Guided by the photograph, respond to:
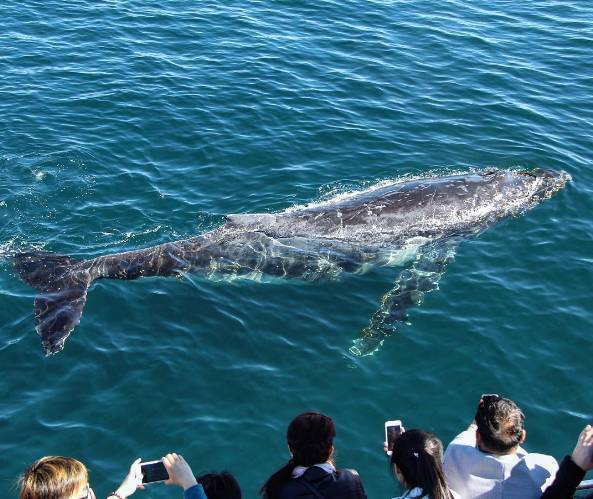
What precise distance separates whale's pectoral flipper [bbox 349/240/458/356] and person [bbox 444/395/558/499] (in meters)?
5.49

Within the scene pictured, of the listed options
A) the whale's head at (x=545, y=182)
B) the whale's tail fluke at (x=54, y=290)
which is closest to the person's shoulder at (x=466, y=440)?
the whale's tail fluke at (x=54, y=290)

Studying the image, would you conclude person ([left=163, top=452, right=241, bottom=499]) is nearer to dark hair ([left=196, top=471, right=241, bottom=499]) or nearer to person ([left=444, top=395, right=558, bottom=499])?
dark hair ([left=196, top=471, right=241, bottom=499])

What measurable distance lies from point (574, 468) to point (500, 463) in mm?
775

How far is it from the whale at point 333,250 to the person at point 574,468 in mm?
6236

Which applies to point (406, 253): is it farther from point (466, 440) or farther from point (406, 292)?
point (466, 440)

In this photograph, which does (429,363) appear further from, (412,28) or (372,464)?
(412,28)

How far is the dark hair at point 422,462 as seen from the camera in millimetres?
6555

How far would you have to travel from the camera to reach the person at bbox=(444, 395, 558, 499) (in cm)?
727

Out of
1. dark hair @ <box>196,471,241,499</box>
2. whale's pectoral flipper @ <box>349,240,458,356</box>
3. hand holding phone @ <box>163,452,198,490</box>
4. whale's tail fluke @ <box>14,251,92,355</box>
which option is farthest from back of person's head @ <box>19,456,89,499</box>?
whale's pectoral flipper @ <box>349,240,458,356</box>

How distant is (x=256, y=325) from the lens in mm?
13758

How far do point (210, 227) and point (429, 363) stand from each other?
20.3 ft

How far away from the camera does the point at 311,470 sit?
677 centimetres

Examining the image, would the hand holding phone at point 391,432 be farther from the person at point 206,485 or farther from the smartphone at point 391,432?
the person at point 206,485

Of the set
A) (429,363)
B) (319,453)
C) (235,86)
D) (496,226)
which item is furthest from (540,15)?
(319,453)
